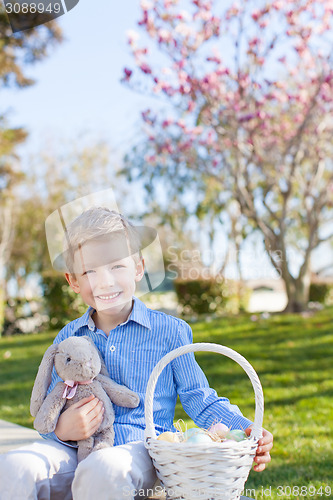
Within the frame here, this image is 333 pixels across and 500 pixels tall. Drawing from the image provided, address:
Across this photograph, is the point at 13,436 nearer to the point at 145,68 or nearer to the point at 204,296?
the point at 145,68

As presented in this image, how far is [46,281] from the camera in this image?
910 centimetres

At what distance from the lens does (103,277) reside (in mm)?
1872

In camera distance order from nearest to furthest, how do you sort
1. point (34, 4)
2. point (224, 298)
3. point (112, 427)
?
point (112, 427), point (34, 4), point (224, 298)

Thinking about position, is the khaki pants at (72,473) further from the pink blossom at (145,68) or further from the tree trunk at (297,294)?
the tree trunk at (297,294)

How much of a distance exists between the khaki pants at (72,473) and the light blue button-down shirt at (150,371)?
13 centimetres

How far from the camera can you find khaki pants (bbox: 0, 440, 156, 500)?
155 cm

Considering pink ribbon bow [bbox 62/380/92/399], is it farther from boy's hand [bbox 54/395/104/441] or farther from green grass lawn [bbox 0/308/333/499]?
green grass lawn [bbox 0/308/333/499]

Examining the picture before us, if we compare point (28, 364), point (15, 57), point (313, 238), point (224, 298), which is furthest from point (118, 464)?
point (15, 57)

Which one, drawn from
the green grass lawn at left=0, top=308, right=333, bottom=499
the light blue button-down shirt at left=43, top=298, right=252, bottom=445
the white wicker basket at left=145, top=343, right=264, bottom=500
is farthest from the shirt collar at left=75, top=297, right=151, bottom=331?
the green grass lawn at left=0, top=308, right=333, bottom=499

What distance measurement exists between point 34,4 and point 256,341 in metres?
4.62

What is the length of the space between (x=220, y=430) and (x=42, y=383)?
57 cm

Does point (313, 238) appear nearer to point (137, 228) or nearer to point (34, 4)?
point (34, 4)

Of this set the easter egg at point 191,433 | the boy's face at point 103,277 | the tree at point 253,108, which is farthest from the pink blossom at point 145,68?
the easter egg at point 191,433

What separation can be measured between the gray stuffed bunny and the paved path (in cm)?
117
